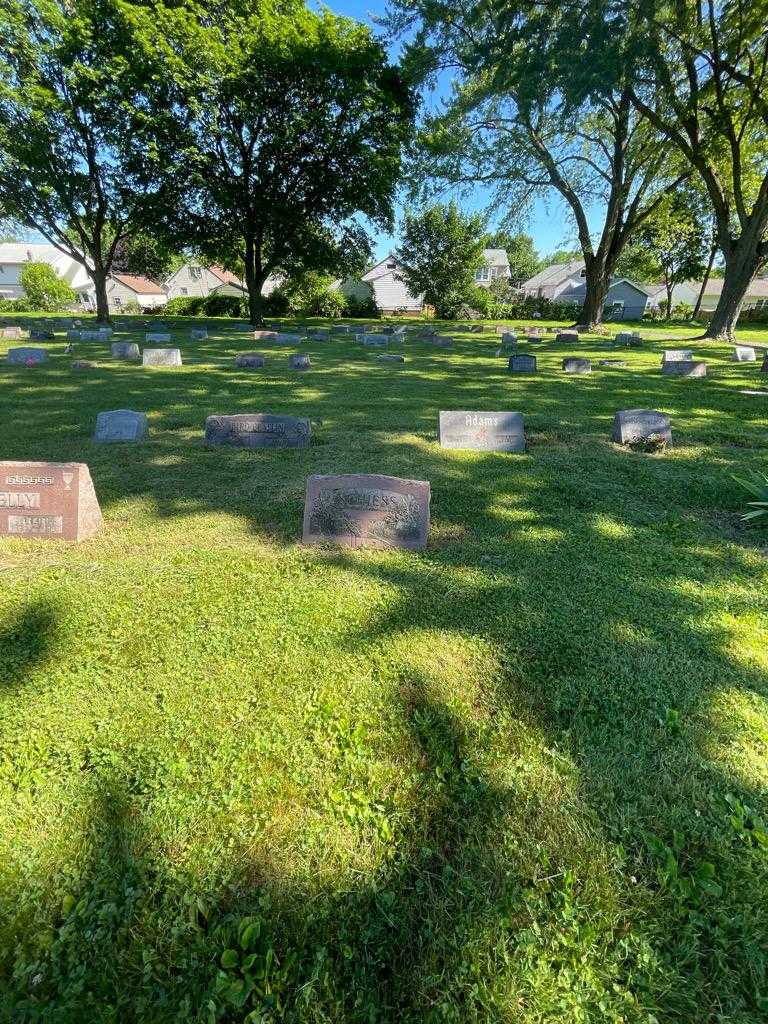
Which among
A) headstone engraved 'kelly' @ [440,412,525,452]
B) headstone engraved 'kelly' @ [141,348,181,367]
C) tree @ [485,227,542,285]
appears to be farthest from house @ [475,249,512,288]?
headstone engraved 'kelly' @ [440,412,525,452]

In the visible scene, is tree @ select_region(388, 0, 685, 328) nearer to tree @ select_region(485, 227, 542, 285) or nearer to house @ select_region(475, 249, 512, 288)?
house @ select_region(475, 249, 512, 288)

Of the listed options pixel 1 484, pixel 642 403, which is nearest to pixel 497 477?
pixel 1 484

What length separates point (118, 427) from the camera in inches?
228

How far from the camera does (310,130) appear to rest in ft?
71.4

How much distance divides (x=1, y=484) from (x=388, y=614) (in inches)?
118

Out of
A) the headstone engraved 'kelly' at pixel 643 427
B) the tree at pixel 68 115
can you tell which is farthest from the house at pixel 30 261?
the headstone engraved 'kelly' at pixel 643 427

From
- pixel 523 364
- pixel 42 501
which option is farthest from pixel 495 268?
pixel 42 501

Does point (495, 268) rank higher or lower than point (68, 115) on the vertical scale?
higher

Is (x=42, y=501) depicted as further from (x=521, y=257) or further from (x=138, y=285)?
(x=521, y=257)

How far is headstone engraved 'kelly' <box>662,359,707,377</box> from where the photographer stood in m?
11.3

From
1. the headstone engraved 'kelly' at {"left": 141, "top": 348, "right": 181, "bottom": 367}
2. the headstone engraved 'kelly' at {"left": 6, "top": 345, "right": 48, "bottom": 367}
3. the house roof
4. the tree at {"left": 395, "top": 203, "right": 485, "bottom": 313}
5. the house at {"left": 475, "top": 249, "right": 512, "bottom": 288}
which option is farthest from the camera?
the house roof

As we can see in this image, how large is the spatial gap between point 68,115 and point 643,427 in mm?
27509

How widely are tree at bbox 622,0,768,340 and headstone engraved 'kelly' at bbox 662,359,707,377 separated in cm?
820

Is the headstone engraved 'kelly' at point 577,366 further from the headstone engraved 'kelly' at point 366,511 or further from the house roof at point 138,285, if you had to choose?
the house roof at point 138,285
